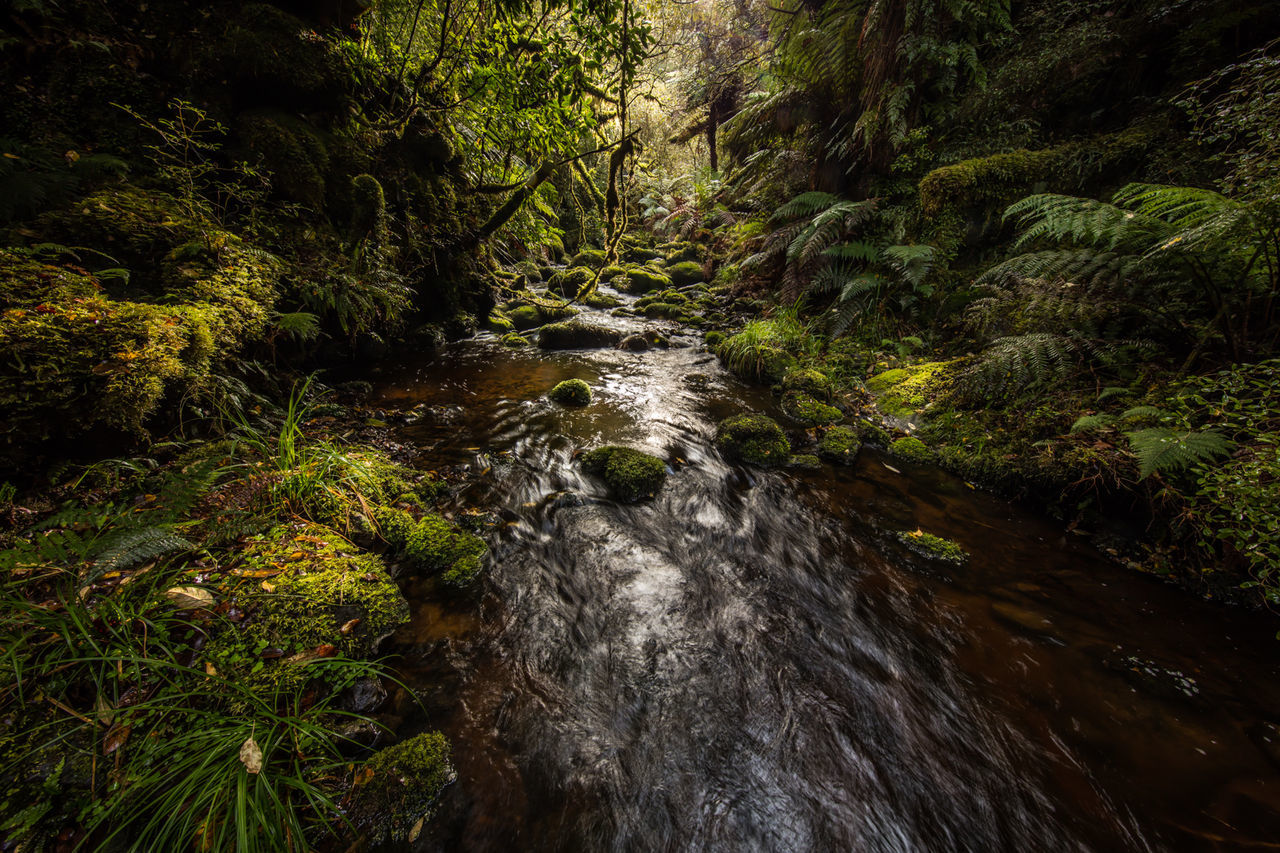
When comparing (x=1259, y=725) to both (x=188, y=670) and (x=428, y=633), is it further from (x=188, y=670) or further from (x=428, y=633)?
(x=188, y=670)

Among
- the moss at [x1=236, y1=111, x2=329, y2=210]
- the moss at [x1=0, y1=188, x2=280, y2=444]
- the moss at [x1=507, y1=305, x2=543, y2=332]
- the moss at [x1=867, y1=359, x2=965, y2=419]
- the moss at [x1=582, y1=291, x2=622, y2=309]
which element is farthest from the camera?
the moss at [x1=582, y1=291, x2=622, y2=309]

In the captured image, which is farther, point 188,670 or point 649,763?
point 649,763

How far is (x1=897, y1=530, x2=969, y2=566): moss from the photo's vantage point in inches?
107

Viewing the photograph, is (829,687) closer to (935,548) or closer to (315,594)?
(935,548)

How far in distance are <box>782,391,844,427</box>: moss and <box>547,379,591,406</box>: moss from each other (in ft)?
8.21

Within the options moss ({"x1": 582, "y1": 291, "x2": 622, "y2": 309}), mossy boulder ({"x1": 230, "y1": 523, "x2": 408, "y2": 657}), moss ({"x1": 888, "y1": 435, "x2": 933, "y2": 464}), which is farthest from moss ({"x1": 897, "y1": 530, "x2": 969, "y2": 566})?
moss ({"x1": 582, "y1": 291, "x2": 622, "y2": 309})

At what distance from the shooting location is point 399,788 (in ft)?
4.66

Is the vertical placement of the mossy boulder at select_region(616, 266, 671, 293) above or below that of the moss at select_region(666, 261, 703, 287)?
below

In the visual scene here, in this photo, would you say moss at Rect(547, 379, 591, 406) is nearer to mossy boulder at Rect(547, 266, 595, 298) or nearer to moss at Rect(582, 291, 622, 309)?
moss at Rect(582, 291, 622, 309)

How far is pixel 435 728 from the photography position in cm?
168

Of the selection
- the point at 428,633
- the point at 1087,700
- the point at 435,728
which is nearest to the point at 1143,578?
the point at 1087,700

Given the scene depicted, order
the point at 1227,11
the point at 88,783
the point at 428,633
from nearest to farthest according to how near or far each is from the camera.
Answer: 1. the point at 88,783
2. the point at 428,633
3. the point at 1227,11

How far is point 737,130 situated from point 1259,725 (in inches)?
355

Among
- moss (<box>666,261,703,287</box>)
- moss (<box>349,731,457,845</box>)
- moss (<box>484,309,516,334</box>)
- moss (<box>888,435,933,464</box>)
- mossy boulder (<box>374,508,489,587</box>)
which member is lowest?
moss (<box>349,731,457,845</box>)
